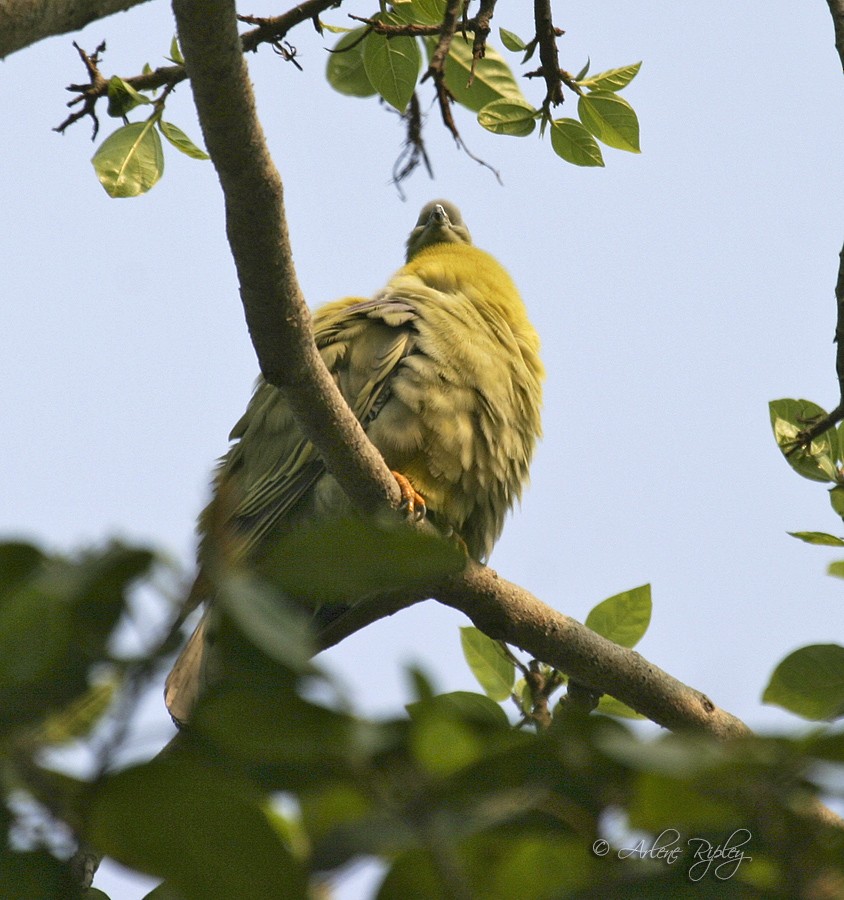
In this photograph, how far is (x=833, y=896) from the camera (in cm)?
66

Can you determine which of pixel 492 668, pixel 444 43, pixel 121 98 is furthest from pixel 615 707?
pixel 121 98

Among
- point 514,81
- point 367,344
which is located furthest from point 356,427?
point 514,81

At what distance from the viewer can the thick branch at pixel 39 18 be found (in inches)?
91.4

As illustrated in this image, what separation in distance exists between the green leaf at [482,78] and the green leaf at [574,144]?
221 mm

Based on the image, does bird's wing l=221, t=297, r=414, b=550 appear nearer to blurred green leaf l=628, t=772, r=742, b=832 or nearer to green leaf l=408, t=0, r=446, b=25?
green leaf l=408, t=0, r=446, b=25

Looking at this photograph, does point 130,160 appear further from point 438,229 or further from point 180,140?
point 438,229

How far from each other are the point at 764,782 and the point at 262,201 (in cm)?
193

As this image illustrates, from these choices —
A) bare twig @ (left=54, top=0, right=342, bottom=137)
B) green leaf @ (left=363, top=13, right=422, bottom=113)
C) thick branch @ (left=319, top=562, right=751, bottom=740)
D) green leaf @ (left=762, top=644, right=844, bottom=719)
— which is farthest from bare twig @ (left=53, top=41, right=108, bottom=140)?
green leaf @ (left=762, top=644, right=844, bottom=719)

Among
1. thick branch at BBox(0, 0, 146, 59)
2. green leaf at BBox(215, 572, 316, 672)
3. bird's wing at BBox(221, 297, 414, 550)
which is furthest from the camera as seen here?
bird's wing at BBox(221, 297, 414, 550)

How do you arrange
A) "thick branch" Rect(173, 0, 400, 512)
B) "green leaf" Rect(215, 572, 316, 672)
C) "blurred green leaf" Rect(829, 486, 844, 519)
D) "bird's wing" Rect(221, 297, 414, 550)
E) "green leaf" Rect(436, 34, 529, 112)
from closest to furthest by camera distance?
"green leaf" Rect(215, 572, 316, 672) → "thick branch" Rect(173, 0, 400, 512) → "blurred green leaf" Rect(829, 486, 844, 519) → "green leaf" Rect(436, 34, 529, 112) → "bird's wing" Rect(221, 297, 414, 550)

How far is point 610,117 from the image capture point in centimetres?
345

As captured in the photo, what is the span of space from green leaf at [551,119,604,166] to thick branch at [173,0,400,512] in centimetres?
127

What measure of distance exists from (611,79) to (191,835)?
3253mm

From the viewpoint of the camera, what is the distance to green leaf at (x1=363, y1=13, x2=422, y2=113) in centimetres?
334
